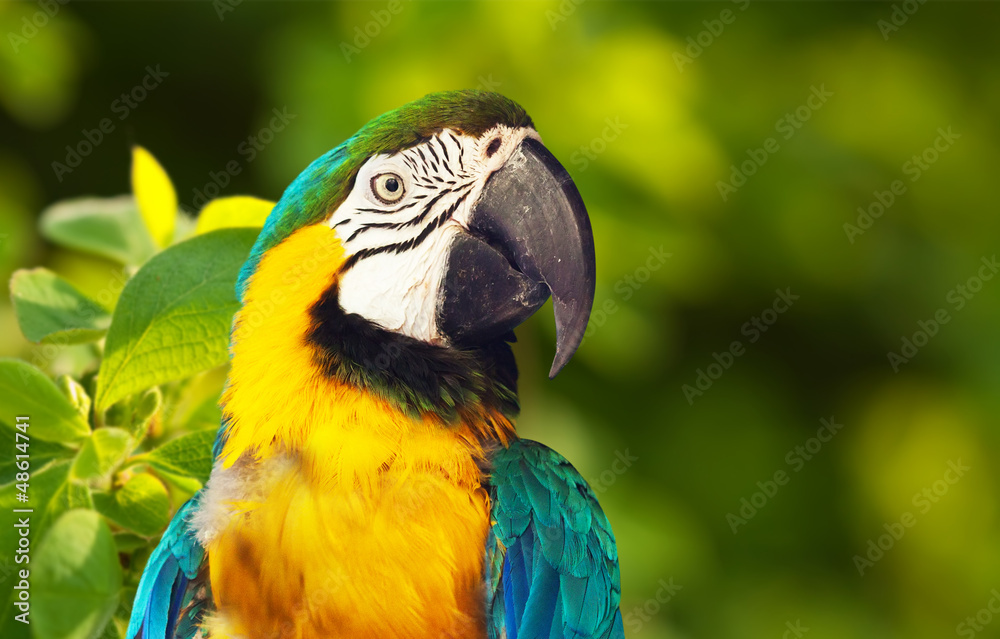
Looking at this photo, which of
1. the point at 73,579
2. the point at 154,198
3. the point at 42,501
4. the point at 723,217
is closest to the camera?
the point at 73,579

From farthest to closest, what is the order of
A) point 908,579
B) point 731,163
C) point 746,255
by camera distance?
point 908,579 → point 746,255 → point 731,163

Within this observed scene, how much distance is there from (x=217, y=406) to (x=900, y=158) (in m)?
3.02

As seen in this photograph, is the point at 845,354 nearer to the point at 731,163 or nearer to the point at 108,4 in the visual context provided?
the point at 731,163

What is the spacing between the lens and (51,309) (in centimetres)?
115

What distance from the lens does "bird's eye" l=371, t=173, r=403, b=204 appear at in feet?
3.81

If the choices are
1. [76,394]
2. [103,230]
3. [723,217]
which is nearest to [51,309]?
[76,394]

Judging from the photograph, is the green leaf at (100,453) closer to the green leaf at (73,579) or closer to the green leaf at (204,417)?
the green leaf at (73,579)

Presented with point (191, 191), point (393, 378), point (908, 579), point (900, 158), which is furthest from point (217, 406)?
point (908, 579)

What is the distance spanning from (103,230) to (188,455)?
517 millimetres

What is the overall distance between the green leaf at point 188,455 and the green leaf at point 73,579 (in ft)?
0.62

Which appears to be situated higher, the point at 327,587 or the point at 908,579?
the point at 908,579

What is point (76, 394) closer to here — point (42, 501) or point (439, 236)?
point (42, 501)

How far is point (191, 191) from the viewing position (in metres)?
3.00

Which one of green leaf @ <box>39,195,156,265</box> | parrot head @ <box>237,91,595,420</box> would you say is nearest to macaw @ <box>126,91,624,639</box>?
parrot head @ <box>237,91,595,420</box>
